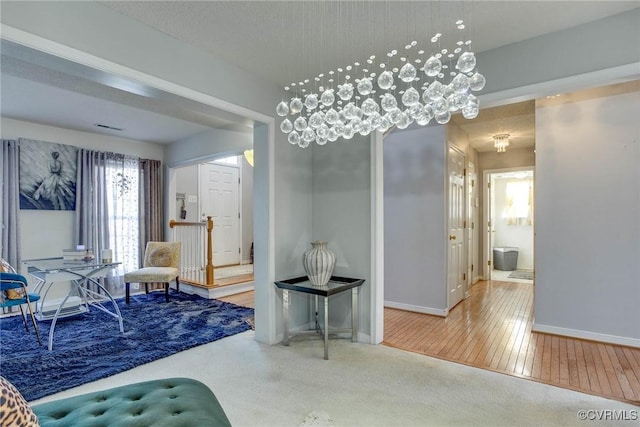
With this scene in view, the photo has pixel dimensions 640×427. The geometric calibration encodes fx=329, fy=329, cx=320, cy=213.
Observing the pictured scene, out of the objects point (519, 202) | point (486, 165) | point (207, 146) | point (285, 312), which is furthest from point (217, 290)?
point (519, 202)

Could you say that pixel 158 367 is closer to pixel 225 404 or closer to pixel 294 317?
pixel 225 404

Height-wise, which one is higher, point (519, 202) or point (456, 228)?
point (519, 202)

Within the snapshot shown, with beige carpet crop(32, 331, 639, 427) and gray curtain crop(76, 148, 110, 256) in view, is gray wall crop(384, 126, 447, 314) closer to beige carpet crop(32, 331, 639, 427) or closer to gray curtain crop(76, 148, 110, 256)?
beige carpet crop(32, 331, 639, 427)

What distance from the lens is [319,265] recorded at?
10.3ft

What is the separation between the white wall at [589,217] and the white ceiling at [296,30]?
1523 millimetres

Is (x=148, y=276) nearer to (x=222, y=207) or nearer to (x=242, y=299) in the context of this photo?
(x=242, y=299)

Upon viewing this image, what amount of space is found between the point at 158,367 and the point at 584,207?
14.8 feet

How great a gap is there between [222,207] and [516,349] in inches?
245

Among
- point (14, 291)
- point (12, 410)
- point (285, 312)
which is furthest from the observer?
point (14, 291)

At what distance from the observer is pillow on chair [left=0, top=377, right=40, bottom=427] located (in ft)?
2.85

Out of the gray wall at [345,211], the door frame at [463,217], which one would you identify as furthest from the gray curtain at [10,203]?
the door frame at [463,217]

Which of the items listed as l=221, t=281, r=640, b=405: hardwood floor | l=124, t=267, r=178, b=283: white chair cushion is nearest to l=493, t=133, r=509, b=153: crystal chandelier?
l=221, t=281, r=640, b=405: hardwood floor

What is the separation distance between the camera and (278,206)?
345 centimetres

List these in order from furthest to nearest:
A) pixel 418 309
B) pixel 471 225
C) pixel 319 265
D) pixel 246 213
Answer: pixel 246 213 → pixel 471 225 → pixel 418 309 → pixel 319 265
